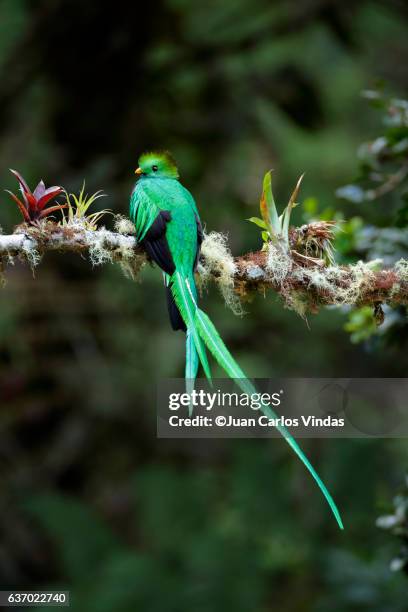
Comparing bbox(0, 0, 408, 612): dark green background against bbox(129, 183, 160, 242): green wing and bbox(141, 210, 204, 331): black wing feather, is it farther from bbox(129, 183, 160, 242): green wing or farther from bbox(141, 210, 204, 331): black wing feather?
bbox(141, 210, 204, 331): black wing feather

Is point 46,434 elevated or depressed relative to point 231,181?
depressed

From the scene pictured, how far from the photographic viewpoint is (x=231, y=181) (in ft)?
19.4

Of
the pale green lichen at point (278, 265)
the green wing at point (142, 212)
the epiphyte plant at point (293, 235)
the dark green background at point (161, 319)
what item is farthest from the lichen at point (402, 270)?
the dark green background at point (161, 319)

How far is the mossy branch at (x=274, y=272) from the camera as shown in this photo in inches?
73.5

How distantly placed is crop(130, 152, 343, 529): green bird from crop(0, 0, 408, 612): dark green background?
2.72m

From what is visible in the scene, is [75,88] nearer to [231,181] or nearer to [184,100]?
[184,100]

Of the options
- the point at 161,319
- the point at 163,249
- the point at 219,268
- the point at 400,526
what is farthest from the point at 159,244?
the point at 161,319

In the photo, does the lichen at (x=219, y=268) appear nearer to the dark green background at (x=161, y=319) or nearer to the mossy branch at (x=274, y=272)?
the mossy branch at (x=274, y=272)

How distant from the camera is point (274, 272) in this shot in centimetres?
189

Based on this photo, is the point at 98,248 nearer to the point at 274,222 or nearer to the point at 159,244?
Result: the point at 159,244

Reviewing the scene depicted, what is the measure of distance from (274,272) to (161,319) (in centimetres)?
398

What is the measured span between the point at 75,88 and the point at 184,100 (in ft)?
2.65

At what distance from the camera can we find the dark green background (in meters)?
5.27

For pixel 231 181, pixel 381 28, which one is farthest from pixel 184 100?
pixel 381 28
